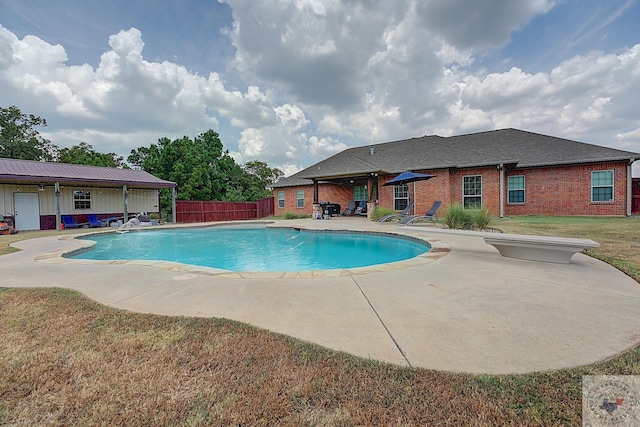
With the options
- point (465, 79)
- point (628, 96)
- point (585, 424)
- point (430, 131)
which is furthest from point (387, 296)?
point (430, 131)

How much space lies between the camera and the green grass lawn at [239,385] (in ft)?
4.60

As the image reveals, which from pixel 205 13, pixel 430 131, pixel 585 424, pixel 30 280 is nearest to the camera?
pixel 585 424

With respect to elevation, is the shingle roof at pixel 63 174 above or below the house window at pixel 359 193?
above

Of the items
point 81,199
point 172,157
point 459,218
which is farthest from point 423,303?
point 172,157

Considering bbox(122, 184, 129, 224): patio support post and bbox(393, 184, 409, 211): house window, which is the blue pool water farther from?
bbox(393, 184, 409, 211): house window

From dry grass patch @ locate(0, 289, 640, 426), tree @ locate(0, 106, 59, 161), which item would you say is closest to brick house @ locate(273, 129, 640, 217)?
dry grass patch @ locate(0, 289, 640, 426)

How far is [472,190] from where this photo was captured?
14.9 meters

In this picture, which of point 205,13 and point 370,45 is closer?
point 205,13

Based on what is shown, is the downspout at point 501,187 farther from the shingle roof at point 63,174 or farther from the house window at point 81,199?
the house window at point 81,199

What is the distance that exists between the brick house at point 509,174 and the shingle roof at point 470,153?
0.11 ft

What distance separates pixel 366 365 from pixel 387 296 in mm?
1535

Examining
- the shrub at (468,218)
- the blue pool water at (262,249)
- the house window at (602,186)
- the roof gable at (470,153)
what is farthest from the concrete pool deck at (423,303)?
the house window at (602,186)

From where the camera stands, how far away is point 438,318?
2646 millimetres

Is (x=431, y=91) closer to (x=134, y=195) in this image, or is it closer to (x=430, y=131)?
(x=430, y=131)
